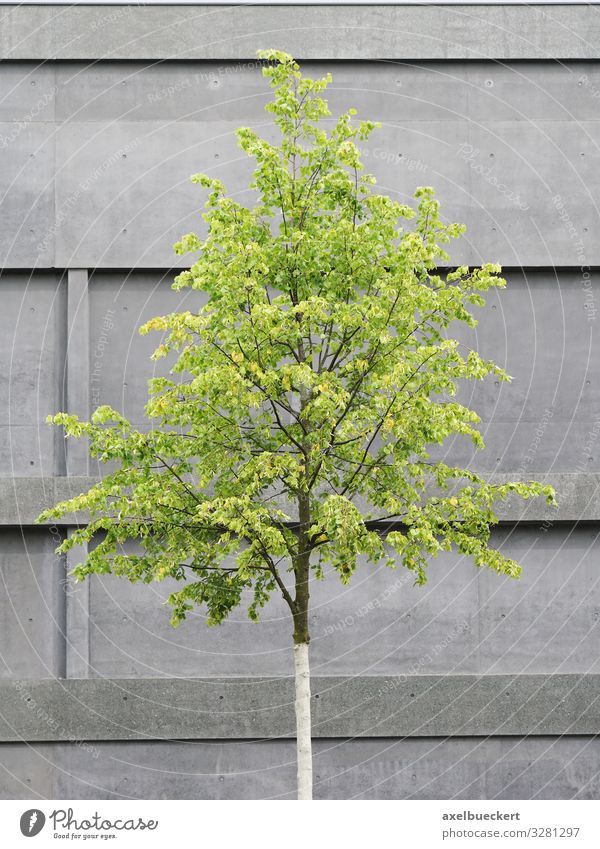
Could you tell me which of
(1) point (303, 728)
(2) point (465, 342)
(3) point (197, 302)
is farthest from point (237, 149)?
(1) point (303, 728)

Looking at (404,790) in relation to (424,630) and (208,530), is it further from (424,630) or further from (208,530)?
(208,530)

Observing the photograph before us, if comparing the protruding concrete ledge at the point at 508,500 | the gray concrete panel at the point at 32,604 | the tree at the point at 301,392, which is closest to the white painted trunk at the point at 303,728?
the tree at the point at 301,392

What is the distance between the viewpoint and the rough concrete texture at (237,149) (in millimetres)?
23422

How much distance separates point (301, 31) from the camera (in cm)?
2362

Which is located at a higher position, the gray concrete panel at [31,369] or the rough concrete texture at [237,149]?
the rough concrete texture at [237,149]

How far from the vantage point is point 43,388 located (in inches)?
921

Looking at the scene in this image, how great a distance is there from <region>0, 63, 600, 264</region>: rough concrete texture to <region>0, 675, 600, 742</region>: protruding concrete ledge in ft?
26.3

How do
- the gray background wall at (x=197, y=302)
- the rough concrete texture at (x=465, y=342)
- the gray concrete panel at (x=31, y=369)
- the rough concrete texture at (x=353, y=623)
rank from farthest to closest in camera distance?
the rough concrete texture at (x=465, y=342)
the gray concrete panel at (x=31, y=369)
the rough concrete texture at (x=353, y=623)
the gray background wall at (x=197, y=302)

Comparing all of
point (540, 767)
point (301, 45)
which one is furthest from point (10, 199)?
point (540, 767)

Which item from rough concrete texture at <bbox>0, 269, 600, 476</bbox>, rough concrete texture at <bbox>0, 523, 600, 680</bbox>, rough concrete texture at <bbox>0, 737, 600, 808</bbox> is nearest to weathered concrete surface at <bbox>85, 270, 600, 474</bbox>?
rough concrete texture at <bbox>0, 269, 600, 476</bbox>

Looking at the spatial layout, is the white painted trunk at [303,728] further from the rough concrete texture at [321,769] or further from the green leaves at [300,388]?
the rough concrete texture at [321,769]

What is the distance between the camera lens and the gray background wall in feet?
73.2

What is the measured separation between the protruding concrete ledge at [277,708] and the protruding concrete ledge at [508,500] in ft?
9.83
